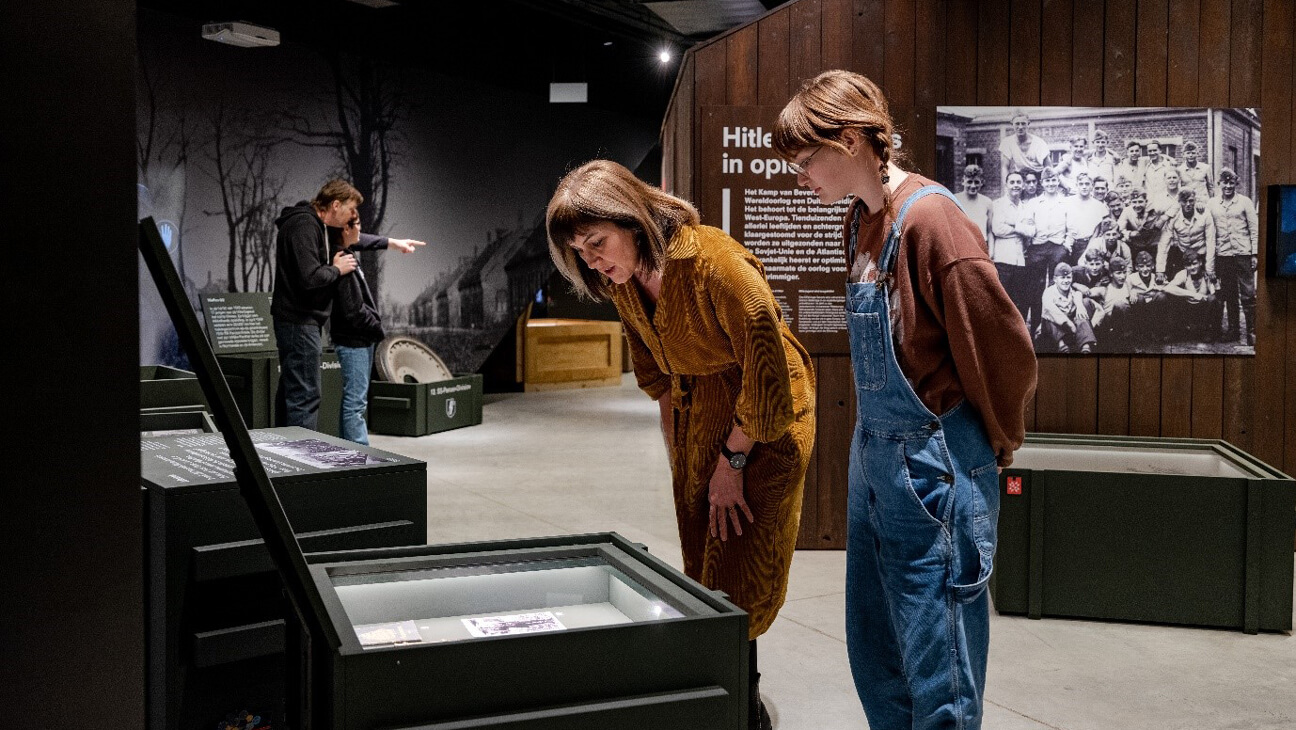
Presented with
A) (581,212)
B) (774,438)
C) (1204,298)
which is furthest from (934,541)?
(1204,298)

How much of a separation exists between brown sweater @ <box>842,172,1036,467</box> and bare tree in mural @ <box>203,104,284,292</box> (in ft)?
28.6

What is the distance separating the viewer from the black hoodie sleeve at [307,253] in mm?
6062

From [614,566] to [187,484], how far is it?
2.48 ft

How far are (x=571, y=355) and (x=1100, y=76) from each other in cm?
843

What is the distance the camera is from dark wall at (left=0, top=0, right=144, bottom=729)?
2.85ft

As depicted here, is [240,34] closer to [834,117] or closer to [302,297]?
[302,297]

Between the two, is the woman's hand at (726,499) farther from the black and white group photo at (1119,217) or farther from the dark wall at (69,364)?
the black and white group photo at (1119,217)

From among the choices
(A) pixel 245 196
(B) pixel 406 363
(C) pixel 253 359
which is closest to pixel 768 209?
(C) pixel 253 359

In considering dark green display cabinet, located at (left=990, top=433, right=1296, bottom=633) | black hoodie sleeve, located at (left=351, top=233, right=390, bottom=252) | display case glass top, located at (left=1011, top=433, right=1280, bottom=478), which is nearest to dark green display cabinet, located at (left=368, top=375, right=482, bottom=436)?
black hoodie sleeve, located at (left=351, top=233, right=390, bottom=252)

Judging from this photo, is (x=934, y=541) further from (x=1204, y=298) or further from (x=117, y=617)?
(x=1204, y=298)

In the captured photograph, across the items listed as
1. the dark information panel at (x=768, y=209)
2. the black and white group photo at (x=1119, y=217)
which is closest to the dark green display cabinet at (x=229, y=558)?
the dark information panel at (x=768, y=209)

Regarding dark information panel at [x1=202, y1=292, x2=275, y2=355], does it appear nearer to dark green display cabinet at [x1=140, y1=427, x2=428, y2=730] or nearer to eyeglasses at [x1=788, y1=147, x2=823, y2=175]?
dark green display cabinet at [x1=140, y1=427, x2=428, y2=730]

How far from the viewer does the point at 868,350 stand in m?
2.02

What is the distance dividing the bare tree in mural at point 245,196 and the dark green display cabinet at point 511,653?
8795mm
